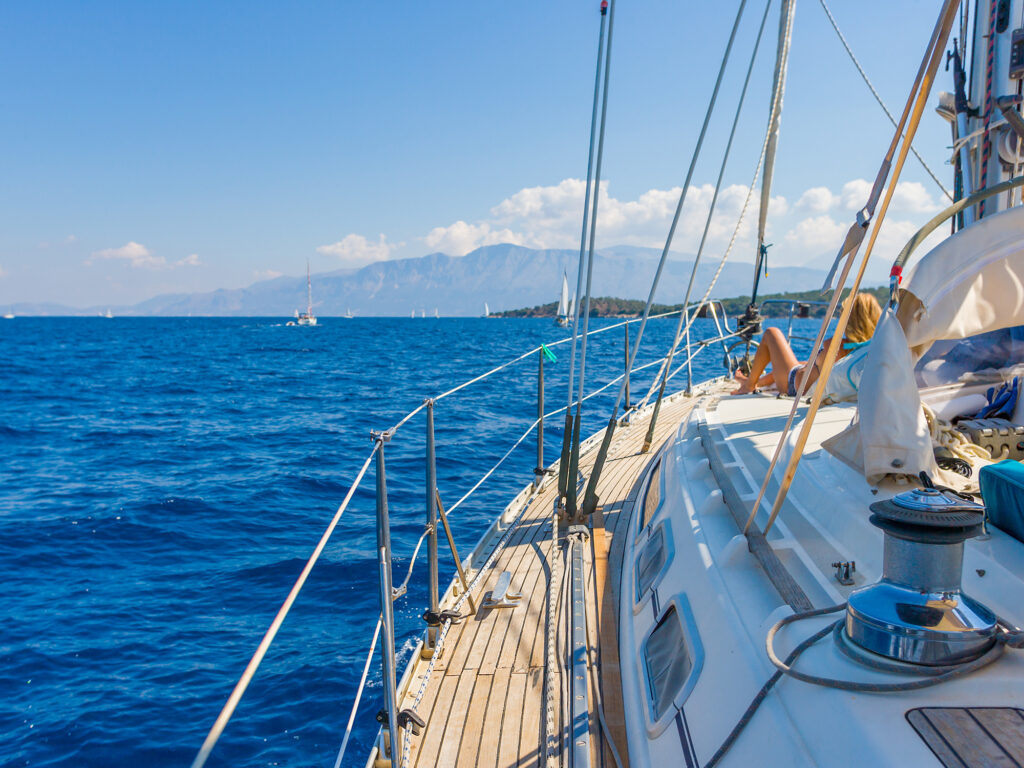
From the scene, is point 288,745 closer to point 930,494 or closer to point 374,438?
point 374,438

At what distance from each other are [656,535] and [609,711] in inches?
33.7

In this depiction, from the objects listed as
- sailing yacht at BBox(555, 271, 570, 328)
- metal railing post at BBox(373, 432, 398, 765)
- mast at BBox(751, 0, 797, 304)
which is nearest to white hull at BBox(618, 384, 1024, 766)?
metal railing post at BBox(373, 432, 398, 765)

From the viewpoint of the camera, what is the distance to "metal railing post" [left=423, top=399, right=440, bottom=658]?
297 centimetres

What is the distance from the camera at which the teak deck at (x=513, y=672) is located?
94.3 inches

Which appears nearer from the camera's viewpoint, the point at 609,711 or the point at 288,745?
the point at 609,711

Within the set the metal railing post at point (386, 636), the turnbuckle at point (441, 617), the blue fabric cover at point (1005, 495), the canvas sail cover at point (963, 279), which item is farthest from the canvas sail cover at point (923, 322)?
the turnbuckle at point (441, 617)

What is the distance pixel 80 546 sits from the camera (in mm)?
7648

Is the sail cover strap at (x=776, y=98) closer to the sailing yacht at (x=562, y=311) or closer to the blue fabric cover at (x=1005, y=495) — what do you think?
the blue fabric cover at (x=1005, y=495)

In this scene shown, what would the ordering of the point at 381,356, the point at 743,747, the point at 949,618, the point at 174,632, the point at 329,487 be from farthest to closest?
the point at 381,356
the point at 329,487
the point at 174,632
the point at 743,747
the point at 949,618

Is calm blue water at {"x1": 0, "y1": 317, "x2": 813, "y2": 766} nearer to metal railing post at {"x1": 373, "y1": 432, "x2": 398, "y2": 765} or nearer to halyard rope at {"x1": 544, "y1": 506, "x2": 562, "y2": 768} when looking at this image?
halyard rope at {"x1": 544, "y1": 506, "x2": 562, "y2": 768}

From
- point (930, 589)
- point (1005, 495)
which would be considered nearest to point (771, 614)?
point (930, 589)

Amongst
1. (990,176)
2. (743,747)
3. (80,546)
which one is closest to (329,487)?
(80,546)

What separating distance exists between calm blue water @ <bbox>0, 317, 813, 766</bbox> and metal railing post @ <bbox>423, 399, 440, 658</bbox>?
4.46ft

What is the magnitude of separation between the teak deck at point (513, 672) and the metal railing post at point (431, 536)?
76mm
